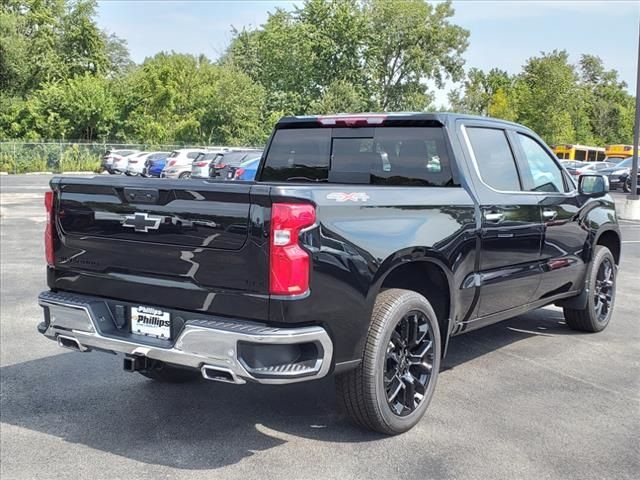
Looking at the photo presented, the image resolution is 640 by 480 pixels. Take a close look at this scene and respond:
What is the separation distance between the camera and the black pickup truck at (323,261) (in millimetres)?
3514

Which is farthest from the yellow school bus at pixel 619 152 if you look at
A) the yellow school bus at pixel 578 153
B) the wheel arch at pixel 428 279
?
the wheel arch at pixel 428 279

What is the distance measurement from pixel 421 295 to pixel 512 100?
204ft

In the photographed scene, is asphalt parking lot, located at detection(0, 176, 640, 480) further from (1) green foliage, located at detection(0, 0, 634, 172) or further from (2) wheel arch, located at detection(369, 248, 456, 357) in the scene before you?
(1) green foliage, located at detection(0, 0, 634, 172)

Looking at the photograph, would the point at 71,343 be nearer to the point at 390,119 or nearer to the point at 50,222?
the point at 50,222

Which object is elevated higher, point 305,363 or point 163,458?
point 305,363

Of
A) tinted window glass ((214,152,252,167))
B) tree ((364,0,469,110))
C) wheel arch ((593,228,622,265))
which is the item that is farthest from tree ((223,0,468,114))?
wheel arch ((593,228,622,265))

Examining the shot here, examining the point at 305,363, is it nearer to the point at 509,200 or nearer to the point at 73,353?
the point at 509,200

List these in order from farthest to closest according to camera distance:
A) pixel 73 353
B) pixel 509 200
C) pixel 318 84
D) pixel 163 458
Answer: pixel 318 84
pixel 73 353
pixel 509 200
pixel 163 458

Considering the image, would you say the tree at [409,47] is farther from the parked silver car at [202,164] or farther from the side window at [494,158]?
the side window at [494,158]

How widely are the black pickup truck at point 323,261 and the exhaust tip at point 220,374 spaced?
11 mm

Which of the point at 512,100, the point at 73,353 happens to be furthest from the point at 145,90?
the point at 73,353

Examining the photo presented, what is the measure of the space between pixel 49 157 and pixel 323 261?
150ft

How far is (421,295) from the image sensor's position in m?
4.43

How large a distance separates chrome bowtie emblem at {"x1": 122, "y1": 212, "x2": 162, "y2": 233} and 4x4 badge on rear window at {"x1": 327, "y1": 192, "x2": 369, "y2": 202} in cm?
94
